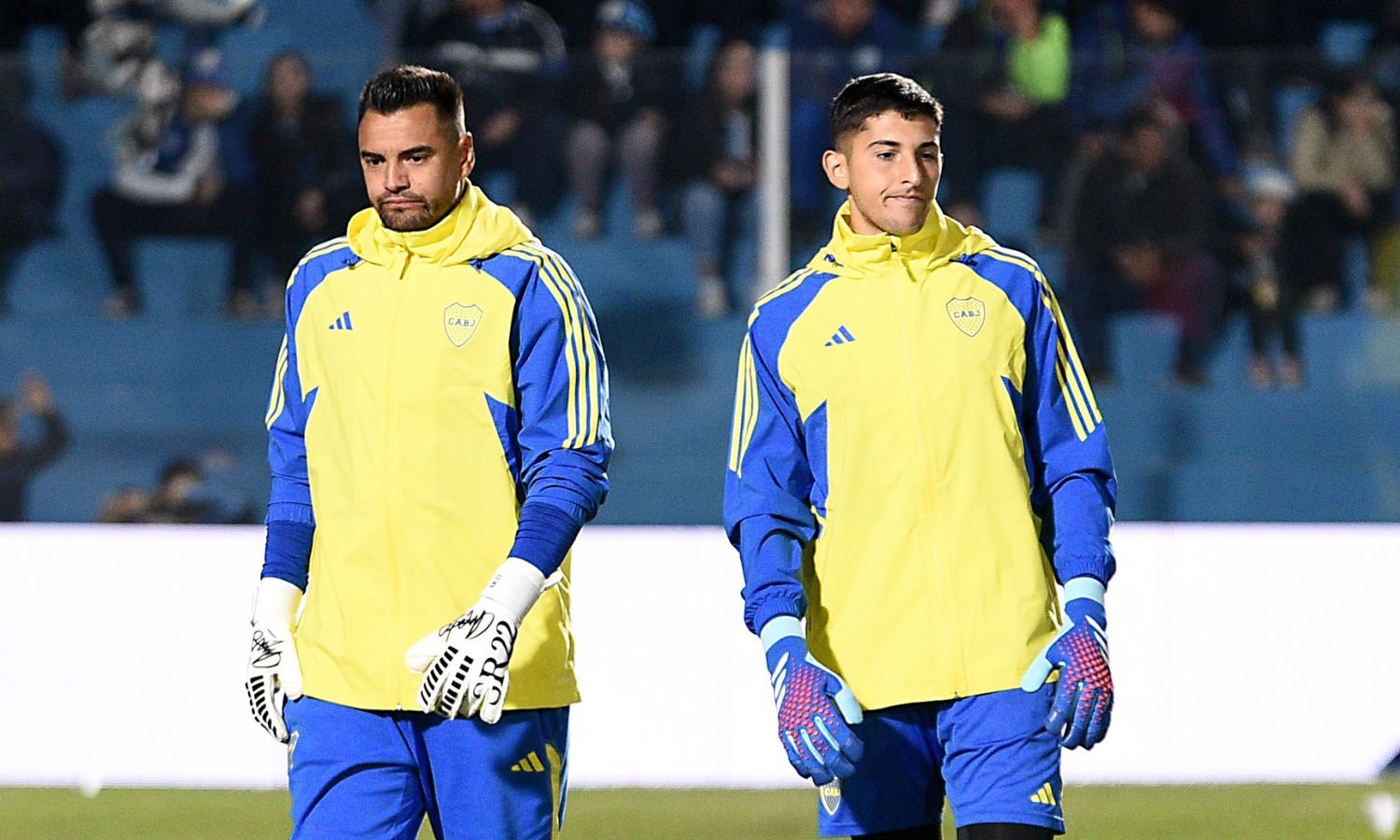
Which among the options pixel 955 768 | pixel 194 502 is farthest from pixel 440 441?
pixel 194 502

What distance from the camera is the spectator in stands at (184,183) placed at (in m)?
8.91

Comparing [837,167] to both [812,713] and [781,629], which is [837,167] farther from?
[812,713]

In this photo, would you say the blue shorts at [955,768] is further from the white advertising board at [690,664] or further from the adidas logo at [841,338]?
the white advertising board at [690,664]

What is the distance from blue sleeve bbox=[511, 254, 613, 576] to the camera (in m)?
3.79

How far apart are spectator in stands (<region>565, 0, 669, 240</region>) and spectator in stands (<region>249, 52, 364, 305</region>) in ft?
2.82

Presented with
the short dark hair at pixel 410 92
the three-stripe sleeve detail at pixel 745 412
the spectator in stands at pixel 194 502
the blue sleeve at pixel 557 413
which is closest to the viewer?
the blue sleeve at pixel 557 413

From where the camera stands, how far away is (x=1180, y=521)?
7988 millimetres

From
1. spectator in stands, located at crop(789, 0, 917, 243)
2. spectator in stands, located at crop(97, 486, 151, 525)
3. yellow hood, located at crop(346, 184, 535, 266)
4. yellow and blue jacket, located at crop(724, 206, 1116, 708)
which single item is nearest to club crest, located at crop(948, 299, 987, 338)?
yellow and blue jacket, located at crop(724, 206, 1116, 708)

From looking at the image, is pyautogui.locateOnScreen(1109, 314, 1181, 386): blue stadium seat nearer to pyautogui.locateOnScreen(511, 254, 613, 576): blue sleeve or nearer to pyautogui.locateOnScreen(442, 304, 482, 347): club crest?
pyautogui.locateOnScreen(511, 254, 613, 576): blue sleeve

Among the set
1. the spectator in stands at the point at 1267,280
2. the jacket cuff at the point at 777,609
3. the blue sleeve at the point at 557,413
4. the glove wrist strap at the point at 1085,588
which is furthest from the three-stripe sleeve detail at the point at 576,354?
the spectator in stands at the point at 1267,280

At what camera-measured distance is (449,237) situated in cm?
395

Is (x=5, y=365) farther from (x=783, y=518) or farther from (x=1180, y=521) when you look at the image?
(x=783, y=518)

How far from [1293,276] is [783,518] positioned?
539cm

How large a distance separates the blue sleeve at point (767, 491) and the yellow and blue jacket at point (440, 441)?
0.26 m
